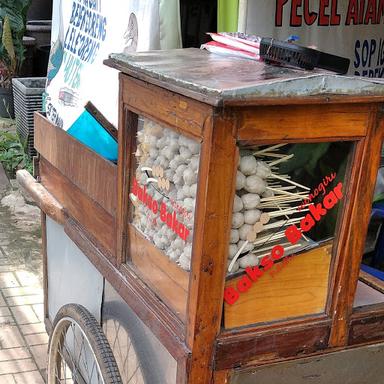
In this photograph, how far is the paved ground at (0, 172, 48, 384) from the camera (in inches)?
126

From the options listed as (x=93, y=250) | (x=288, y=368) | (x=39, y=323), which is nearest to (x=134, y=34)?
(x=93, y=250)

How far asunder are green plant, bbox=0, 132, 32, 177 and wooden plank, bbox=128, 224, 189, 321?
4.18 metres

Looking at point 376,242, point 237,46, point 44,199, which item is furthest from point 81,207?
point 376,242

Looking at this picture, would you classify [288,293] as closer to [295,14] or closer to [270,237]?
[270,237]

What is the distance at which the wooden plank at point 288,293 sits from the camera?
1.59 meters

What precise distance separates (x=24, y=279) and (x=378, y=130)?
122 inches

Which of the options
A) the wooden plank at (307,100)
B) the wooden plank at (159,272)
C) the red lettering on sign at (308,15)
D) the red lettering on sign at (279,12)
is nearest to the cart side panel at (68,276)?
the wooden plank at (159,272)

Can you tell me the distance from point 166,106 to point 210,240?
0.36 m

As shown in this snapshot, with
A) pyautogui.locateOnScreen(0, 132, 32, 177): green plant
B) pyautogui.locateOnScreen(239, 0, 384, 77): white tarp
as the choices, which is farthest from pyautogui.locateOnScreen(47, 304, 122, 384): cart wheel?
pyautogui.locateOnScreen(0, 132, 32, 177): green plant

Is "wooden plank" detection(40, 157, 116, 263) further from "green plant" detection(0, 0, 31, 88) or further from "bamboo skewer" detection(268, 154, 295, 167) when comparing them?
"green plant" detection(0, 0, 31, 88)

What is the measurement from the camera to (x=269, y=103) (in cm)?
135

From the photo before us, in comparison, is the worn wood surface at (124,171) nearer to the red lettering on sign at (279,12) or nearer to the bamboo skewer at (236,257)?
the bamboo skewer at (236,257)

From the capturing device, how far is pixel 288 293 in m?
1.63

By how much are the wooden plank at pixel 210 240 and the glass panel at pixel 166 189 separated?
0.31ft
